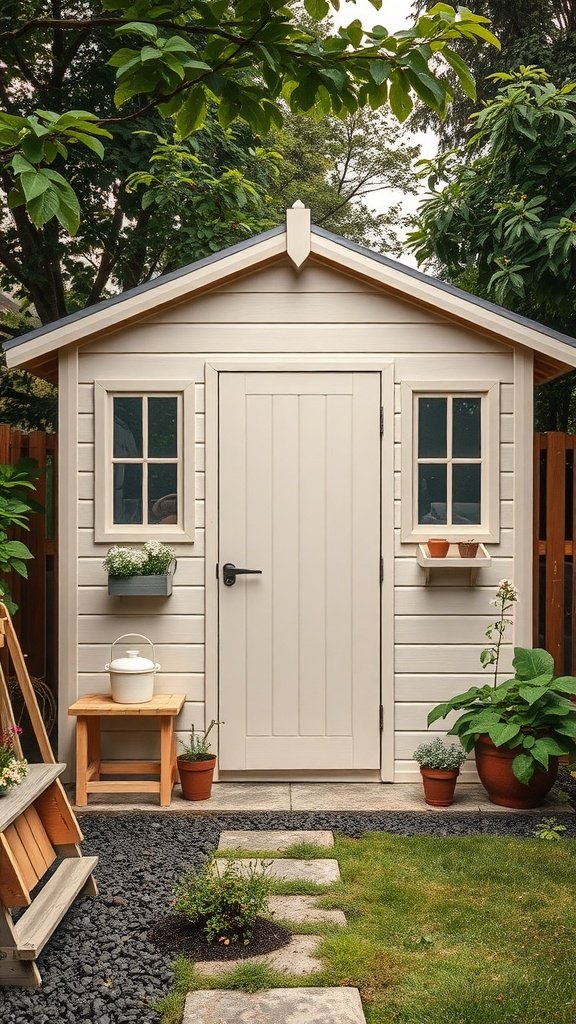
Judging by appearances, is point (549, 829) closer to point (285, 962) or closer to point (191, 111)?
point (285, 962)

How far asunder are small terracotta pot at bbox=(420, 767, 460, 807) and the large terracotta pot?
185 mm

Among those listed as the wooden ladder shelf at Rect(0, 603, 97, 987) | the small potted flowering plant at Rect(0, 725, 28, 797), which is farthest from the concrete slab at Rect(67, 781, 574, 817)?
the small potted flowering plant at Rect(0, 725, 28, 797)

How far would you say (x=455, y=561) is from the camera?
537 centimetres

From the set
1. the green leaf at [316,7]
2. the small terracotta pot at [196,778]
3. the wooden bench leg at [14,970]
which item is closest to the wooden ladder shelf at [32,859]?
the wooden bench leg at [14,970]

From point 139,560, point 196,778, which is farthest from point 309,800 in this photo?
point 139,560

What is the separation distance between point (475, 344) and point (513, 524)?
3.58ft

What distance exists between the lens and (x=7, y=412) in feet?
33.8

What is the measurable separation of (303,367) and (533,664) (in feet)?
7.04

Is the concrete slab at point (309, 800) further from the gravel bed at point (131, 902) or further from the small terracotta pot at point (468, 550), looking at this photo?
the small terracotta pot at point (468, 550)

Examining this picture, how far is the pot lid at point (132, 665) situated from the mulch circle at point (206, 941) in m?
1.77

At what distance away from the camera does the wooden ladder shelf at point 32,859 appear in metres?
3.01

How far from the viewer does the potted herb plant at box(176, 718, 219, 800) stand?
521 centimetres

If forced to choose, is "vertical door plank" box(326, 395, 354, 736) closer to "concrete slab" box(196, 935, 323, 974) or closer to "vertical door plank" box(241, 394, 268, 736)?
"vertical door plank" box(241, 394, 268, 736)

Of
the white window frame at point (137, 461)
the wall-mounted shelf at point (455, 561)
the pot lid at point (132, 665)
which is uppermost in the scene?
the white window frame at point (137, 461)
